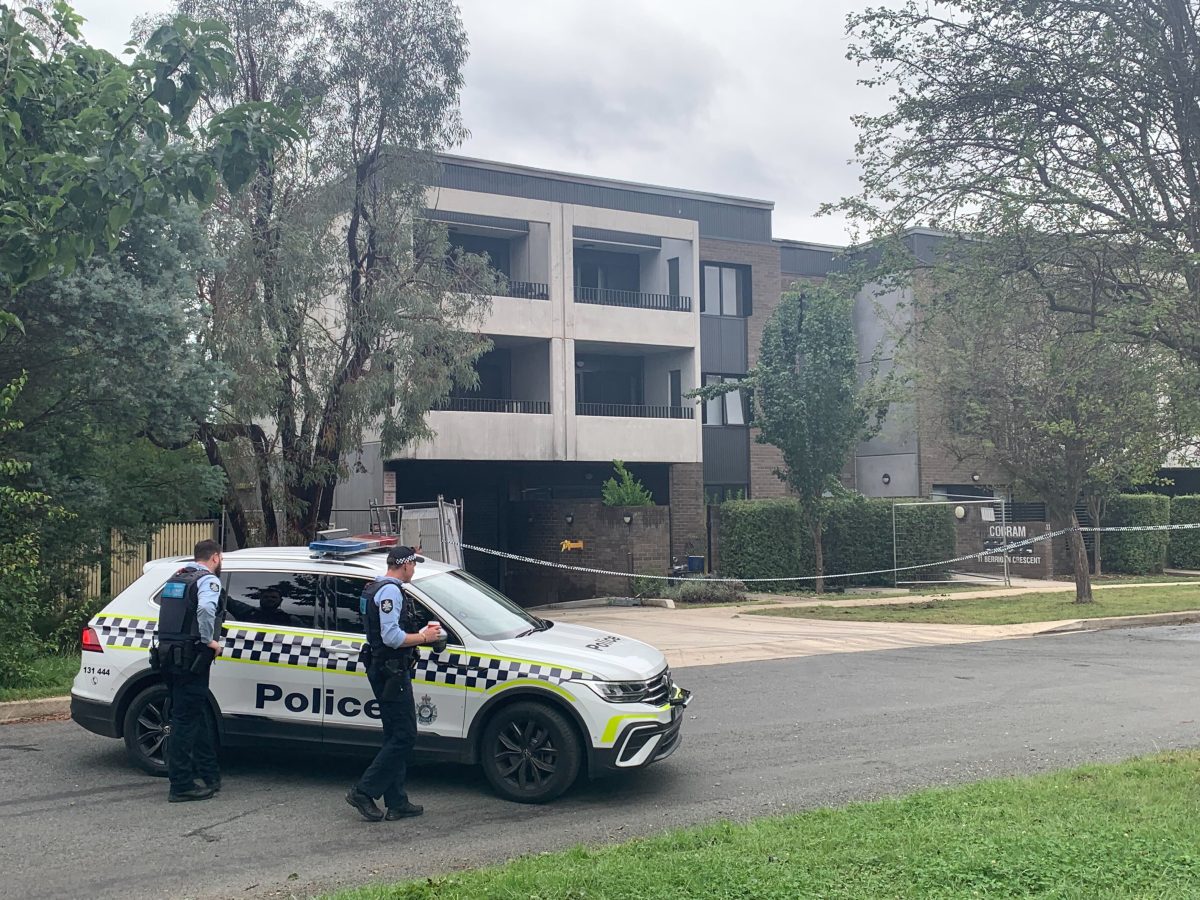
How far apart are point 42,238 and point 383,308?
11365 millimetres

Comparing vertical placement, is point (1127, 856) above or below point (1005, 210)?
below

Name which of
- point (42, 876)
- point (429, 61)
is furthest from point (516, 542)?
point (42, 876)

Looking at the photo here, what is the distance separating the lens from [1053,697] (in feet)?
37.0

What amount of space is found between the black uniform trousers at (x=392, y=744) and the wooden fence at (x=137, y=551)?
8232 mm

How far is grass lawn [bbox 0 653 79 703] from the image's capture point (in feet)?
35.4

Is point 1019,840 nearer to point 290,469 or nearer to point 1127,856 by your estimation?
point 1127,856

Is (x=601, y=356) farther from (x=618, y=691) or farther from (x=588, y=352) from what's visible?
(x=618, y=691)

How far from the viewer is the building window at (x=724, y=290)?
32.1 m

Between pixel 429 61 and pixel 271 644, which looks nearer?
pixel 271 644

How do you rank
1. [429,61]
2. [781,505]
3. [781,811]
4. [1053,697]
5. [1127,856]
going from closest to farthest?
[1127,856]
[781,811]
[1053,697]
[429,61]
[781,505]

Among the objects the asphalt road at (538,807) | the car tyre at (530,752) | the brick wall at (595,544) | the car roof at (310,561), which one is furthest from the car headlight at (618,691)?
the brick wall at (595,544)

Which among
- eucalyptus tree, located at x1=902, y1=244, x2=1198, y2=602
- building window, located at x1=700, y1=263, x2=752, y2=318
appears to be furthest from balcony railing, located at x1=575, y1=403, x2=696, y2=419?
eucalyptus tree, located at x1=902, y1=244, x2=1198, y2=602

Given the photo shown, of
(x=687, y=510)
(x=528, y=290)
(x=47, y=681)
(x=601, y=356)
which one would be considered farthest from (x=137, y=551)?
(x=601, y=356)

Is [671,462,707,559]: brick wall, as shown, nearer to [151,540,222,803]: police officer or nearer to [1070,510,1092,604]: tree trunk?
[1070,510,1092,604]: tree trunk
